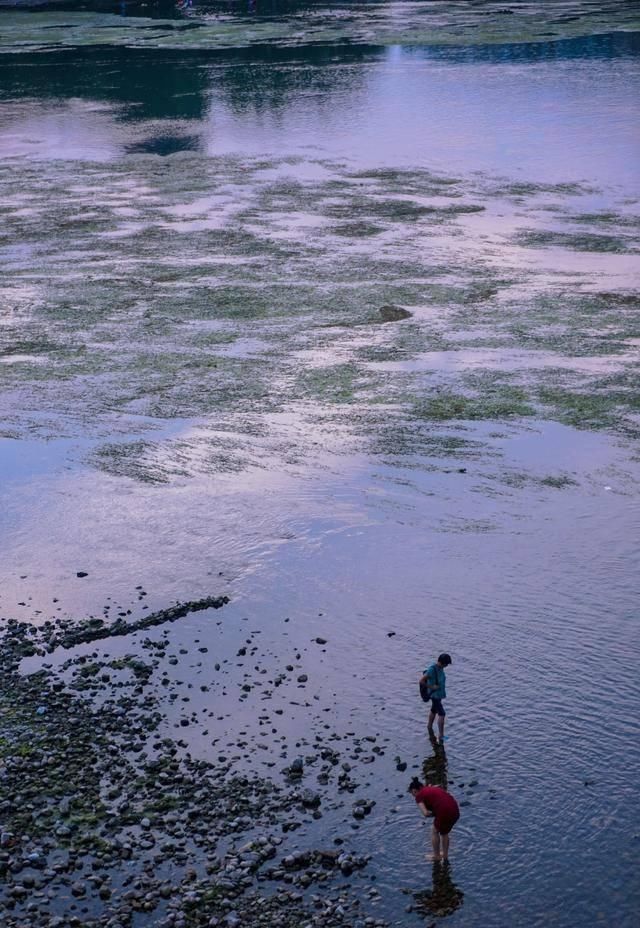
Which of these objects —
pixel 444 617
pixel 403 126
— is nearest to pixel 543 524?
pixel 444 617

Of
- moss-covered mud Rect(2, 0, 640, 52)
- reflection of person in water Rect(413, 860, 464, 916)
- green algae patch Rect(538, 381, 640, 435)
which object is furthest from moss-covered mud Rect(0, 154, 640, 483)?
moss-covered mud Rect(2, 0, 640, 52)

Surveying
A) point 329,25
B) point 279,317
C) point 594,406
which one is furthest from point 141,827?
point 329,25

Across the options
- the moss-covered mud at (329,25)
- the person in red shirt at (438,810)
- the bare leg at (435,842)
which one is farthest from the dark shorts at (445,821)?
the moss-covered mud at (329,25)

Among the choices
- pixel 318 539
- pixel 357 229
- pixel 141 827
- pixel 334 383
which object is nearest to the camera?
pixel 141 827

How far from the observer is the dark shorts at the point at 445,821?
51.6 ft

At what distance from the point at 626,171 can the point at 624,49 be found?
40.4 m

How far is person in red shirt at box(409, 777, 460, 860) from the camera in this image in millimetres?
15742

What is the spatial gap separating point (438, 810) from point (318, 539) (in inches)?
412

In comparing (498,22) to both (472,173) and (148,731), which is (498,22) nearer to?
(472,173)

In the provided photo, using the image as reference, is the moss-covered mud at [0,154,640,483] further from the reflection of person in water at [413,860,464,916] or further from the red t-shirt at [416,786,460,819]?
the reflection of person in water at [413,860,464,916]

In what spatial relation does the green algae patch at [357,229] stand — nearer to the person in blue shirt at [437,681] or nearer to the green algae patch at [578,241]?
the green algae patch at [578,241]

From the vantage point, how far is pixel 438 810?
→ 1577 centimetres

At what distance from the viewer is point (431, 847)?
16.6 metres

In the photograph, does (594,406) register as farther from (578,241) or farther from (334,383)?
(578,241)
